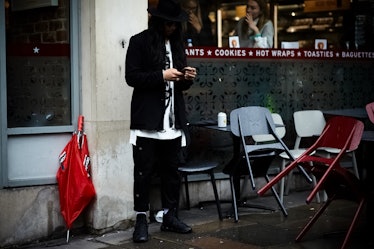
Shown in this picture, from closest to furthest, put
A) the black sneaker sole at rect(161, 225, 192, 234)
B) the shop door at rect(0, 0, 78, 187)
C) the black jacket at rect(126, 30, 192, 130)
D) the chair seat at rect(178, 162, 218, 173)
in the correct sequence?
the black jacket at rect(126, 30, 192, 130) < the shop door at rect(0, 0, 78, 187) < the black sneaker sole at rect(161, 225, 192, 234) < the chair seat at rect(178, 162, 218, 173)

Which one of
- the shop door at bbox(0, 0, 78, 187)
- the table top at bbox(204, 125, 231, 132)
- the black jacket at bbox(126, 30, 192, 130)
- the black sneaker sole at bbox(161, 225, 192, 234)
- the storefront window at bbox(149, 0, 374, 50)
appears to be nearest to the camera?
the black jacket at bbox(126, 30, 192, 130)

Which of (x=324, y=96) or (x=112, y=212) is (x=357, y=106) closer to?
(x=324, y=96)

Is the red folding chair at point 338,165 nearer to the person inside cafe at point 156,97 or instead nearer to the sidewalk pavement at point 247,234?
the sidewalk pavement at point 247,234

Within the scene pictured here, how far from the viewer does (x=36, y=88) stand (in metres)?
6.58

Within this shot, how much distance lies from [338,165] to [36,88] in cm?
295

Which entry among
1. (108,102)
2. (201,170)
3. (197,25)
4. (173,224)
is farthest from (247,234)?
(197,25)

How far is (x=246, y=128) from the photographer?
7.00 metres

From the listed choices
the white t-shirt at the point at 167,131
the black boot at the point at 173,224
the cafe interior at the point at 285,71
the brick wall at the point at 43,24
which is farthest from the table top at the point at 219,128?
the brick wall at the point at 43,24

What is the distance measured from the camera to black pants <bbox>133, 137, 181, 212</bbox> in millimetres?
6211

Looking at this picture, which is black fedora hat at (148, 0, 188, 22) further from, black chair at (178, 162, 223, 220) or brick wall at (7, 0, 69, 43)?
black chair at (178, 162, 223, 220)

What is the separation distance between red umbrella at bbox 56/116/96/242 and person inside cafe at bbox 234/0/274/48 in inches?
111

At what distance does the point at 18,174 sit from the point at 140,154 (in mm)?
1181

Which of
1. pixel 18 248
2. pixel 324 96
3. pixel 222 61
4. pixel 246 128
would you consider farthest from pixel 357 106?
pixel 18 248

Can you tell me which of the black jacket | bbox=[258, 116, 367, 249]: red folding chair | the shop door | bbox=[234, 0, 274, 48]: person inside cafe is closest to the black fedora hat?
the black jacket
